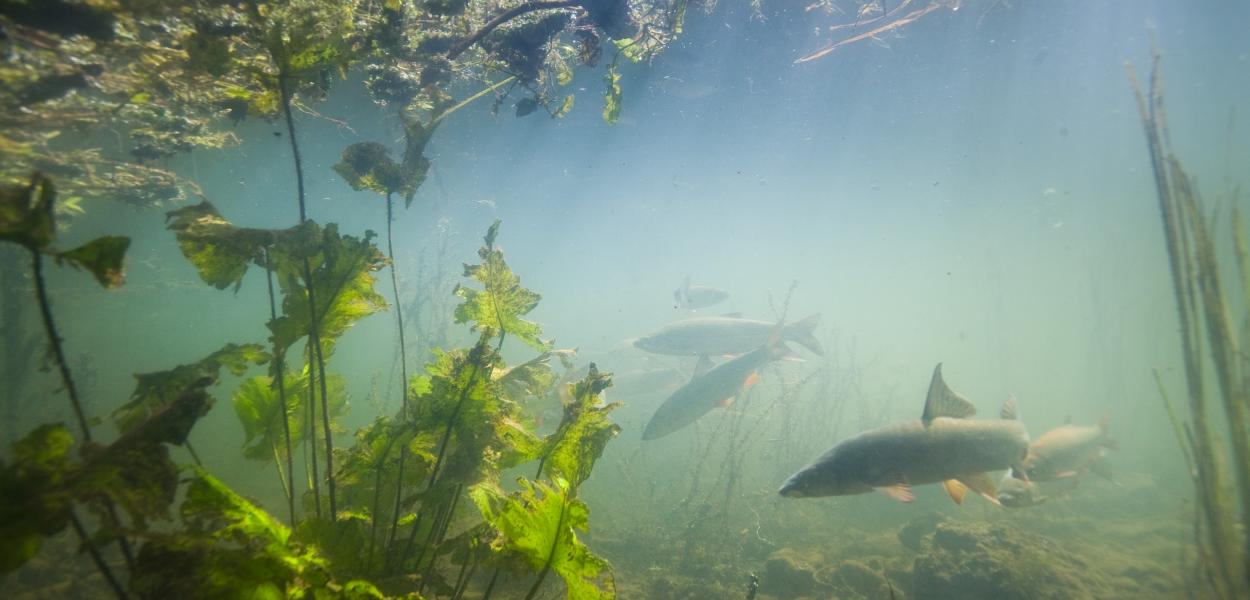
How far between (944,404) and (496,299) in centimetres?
426

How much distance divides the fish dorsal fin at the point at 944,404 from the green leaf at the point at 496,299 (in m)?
3.81

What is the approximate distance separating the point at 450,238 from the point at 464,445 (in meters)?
35.0

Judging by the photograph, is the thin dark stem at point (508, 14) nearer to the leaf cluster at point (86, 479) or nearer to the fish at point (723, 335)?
the leaf cluster at point (86, 479)

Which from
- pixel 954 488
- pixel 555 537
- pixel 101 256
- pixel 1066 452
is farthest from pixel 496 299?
pixel 1066 452

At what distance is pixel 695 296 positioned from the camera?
14094mm

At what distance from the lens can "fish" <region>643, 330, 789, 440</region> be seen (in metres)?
8.13

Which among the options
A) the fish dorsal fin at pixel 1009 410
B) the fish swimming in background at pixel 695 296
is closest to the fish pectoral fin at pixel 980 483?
the fish dorsal fin at pixel 1009 410

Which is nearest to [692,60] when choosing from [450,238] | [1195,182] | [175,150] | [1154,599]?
[1195,182]

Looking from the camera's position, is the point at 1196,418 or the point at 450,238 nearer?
the point at 1196,418

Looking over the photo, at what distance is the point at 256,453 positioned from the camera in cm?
308

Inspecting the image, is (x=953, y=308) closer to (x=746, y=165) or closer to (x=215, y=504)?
(x=746, y=165)

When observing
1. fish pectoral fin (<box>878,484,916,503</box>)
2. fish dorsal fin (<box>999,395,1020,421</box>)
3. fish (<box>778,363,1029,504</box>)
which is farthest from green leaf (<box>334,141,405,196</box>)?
fish dorsal fin (<box>999,395,1020,421</box>)

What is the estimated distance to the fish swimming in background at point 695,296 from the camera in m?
13.9

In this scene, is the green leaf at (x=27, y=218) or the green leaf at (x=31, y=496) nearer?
the green leaf at (x=31, y=496)
